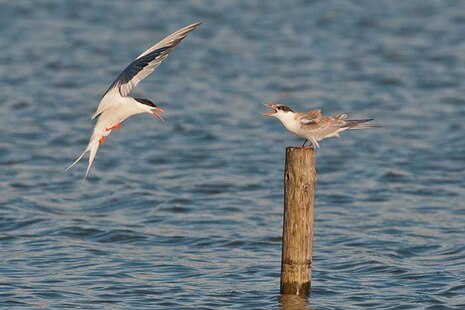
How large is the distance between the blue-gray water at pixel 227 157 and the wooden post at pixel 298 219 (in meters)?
0.53

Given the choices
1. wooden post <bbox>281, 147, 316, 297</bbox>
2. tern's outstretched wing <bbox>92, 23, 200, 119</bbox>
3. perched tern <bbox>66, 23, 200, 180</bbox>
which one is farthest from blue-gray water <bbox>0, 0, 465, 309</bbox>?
tern's outstretched wing <bbox>92, 23, 200, 119</bbox>

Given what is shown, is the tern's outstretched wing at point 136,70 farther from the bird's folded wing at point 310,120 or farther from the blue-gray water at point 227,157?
the blue-gray water at point 227,157

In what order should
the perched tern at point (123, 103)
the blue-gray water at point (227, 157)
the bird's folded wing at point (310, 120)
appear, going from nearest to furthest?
the bird's folded wing at point (310, 120), the perched tern at point (123, 103), the blue-gray water at point (227, 157)

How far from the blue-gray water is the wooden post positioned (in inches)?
21.0

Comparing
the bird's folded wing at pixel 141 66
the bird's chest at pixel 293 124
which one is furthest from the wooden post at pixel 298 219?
the bird's folded wing at pixel 141 66

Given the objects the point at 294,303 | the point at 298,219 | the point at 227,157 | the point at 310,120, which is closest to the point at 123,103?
the point at 310,120

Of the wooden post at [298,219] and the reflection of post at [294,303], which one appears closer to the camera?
the wooden post at [298,219]

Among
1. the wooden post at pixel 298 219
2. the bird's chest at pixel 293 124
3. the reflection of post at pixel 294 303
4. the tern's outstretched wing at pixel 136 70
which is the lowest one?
the reflection of post at pixel 294 303

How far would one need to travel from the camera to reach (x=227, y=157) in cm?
1638

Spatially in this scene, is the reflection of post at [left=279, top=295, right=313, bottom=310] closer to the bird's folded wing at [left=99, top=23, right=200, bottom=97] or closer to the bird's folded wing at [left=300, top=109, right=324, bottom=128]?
the bird's folded wing at [left=300, top=109, right=324, bottom=128]

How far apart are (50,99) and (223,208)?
23.8 ft

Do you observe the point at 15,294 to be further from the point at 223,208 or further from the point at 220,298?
the point at 223,208

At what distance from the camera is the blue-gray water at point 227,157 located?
1055 centimetres

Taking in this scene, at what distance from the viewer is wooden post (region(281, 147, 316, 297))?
8.54m
